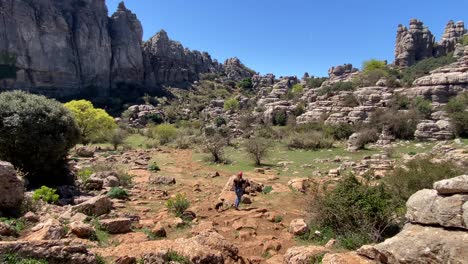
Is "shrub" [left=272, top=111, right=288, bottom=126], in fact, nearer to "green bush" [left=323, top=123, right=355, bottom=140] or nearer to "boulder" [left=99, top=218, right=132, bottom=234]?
"green bush" [left=323, top=123, right=355, bottom=140]

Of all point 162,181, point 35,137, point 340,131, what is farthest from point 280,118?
point 35,137

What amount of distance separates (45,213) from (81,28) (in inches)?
2867

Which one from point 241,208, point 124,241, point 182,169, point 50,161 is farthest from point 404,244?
point 182,169

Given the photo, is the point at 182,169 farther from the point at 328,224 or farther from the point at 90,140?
the point at 90,140

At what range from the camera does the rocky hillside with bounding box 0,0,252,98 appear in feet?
208

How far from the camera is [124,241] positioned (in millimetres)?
7750

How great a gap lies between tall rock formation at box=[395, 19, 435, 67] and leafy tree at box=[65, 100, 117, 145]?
63.0m

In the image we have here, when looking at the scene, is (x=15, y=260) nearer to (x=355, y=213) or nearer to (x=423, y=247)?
(x=423, y=247)

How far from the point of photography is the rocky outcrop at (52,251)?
17.0 ft

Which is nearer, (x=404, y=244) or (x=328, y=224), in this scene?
(x=404, y=244)

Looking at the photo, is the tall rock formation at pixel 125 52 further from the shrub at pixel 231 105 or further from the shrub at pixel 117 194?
the shrub at pixel 117 194

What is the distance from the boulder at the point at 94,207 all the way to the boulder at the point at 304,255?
18.3 feet

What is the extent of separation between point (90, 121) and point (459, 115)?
32.9 m

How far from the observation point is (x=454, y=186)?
18.3ft
